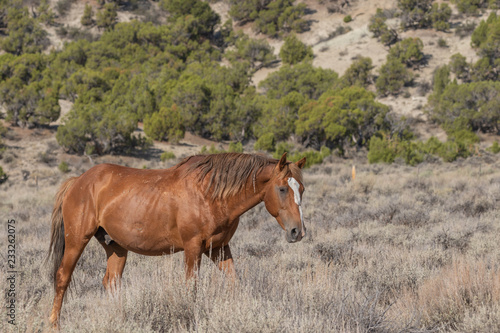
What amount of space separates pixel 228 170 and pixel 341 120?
1163 inches

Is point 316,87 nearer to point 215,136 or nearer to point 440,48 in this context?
point 215,136

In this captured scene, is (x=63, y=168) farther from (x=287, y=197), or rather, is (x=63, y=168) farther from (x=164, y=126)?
(x=287, y=197)

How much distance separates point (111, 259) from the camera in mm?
4988

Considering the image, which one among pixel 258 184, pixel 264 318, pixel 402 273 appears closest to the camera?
pixel 264 318

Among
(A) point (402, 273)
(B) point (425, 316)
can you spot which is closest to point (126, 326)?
(B) point (425, 316)

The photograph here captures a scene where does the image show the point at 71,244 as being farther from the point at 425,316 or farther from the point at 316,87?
the point at 316,87

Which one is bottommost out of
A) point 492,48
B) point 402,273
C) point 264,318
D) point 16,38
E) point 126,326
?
point 16,38

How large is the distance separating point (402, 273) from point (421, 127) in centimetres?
3996

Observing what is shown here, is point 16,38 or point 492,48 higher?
point 492,48

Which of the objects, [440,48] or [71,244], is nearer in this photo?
[71,244]

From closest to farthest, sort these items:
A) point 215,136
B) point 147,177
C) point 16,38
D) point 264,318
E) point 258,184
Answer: point 264,318 → point 258,184 → point 147,177 → point 215,136 → point 16,38

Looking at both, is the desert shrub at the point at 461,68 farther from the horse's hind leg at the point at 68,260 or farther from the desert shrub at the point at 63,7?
the desert shrub at the point at 63,7

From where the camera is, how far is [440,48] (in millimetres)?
57625

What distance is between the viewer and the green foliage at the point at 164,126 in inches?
1358
